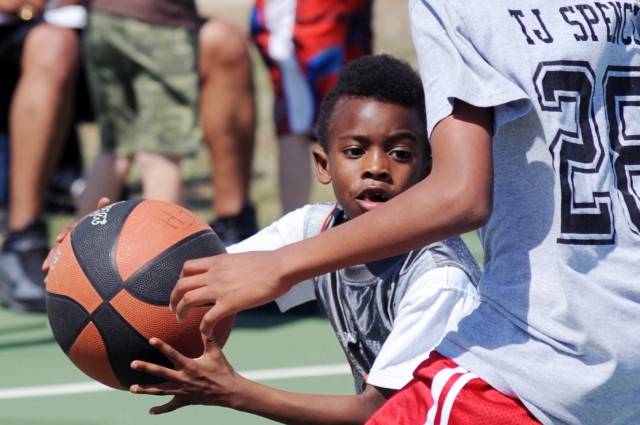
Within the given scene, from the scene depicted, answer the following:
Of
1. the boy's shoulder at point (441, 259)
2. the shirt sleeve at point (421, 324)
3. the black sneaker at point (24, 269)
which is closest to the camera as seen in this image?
the shirt sleeve at point (421, 324)

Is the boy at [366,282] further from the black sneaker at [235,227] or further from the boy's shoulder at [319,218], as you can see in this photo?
the black sneaker at [235,227]

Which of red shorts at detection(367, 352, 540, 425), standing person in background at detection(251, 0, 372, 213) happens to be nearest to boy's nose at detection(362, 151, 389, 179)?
red shorts at detection(367, 352, 540, 425)

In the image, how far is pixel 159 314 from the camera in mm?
3223

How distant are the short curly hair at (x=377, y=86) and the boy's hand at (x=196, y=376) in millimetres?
818

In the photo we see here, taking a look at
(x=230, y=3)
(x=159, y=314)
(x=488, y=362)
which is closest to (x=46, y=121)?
(x=159, y=314)

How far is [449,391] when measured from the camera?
268 centimetres

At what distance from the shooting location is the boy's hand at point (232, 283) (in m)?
2.45

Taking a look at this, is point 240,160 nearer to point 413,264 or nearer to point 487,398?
point 413,264

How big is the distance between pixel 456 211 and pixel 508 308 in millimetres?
389

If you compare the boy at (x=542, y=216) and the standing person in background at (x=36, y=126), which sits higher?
the boy at (x=542, y=216)

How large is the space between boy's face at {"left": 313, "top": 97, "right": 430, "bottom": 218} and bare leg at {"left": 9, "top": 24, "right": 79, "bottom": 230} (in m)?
3.42

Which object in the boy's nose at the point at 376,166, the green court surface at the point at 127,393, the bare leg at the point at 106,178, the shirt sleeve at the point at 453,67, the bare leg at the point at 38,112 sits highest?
the shirt sleeve at the point at 453,67

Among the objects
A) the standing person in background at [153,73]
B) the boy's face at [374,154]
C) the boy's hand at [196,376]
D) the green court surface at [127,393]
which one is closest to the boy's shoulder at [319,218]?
the boy's face at [374,154]

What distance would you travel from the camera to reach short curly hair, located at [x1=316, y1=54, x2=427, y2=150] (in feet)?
11.1
